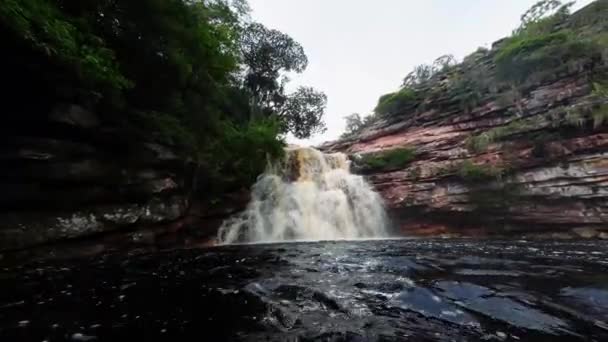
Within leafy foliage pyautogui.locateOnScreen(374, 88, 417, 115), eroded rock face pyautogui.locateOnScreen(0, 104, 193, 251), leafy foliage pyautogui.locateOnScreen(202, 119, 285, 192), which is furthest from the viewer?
leafy foliage pyautogui.locateOnScreen(374, 88, 417, 115)

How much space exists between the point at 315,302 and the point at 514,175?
1217 cm

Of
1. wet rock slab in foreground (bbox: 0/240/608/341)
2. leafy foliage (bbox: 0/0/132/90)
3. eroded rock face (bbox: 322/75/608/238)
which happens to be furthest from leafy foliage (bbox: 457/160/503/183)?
leafy foliage (bbox: 0/0/132/90)

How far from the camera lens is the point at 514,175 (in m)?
11.8

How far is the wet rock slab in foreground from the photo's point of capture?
2.32 metres

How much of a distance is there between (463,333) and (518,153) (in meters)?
12.6

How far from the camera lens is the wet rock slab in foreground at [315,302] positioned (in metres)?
2.32

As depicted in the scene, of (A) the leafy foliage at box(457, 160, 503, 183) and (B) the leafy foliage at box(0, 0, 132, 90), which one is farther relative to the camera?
(A) the leafy foliage at box(457, 160, 503, 183)

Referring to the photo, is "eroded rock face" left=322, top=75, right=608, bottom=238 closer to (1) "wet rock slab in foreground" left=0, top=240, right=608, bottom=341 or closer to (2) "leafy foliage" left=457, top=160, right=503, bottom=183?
(2) "leafy foliage" left=457, top=160, right=503, bottom=183

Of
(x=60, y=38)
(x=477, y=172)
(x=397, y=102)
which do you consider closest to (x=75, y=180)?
(x=60, y=38)

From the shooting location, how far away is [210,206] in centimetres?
1076

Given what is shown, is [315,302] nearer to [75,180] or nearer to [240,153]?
[75,180]

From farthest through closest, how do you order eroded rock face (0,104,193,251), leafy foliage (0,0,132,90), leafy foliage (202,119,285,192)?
leafy foliage (202,119,285,192) → eroded rock face (0,104,193,251) → leafy foliage (0,0,132,90)

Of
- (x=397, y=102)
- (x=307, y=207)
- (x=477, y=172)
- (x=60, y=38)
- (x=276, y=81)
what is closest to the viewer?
(x=60, y=38)

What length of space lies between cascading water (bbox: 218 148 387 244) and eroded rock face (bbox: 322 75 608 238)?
1.32m
